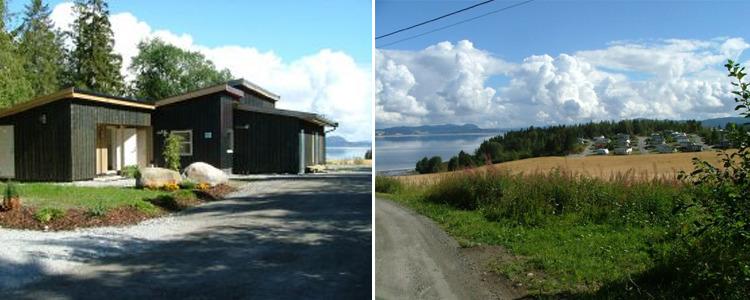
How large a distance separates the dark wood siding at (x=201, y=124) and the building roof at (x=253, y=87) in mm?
1830

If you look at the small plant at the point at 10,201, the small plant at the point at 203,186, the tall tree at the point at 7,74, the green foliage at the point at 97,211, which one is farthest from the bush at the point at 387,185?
the tall tree at the point at 7,74

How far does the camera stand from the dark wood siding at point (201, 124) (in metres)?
17.4

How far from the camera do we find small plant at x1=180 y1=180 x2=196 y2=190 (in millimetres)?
12055

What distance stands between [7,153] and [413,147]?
50.9ft

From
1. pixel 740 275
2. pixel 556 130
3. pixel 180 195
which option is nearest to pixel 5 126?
pixel 180 195

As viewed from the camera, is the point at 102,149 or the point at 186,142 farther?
the point at 186,142

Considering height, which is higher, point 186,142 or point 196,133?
point 196,133

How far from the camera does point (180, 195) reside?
1047 cm

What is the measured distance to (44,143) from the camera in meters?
15.1

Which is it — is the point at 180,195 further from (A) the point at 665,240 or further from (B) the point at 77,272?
(A) the point at 665,240

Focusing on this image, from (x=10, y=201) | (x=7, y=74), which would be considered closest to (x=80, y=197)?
(x=10, y=201)

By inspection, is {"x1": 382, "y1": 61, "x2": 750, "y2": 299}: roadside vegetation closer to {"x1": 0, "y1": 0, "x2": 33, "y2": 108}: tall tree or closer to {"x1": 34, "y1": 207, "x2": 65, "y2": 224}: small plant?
{"x1": 34, "y1": 207, "x2": 65, "y2": 224}: small plant

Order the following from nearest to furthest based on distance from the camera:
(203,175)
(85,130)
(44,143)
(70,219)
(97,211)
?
1. (70,219)
2. (97,211)
3. (203,175)
4. (44,143)
5. (85,130)

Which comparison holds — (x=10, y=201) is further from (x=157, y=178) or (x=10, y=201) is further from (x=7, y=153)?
(x=7, y=153)
